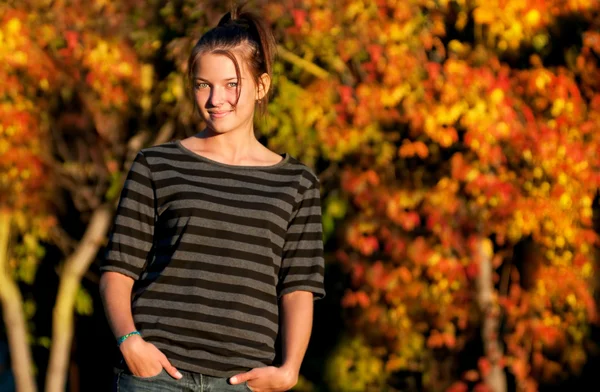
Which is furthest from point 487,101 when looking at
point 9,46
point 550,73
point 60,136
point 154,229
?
point 154,229

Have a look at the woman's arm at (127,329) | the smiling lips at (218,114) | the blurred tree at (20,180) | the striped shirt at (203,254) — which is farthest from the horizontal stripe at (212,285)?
the blurred tree at (20,180)

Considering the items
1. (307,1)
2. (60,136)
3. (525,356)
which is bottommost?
(525,356)

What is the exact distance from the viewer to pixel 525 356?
7664 millimetres

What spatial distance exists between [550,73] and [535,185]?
0.68 metres

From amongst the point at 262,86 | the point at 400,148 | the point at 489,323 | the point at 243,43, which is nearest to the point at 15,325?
the point at 400,148

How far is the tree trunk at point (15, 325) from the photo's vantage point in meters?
8.63

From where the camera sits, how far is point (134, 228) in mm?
3018

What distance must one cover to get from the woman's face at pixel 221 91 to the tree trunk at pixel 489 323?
185 inches

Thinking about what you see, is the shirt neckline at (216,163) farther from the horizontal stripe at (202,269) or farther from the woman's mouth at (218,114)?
the horizontal stripe at (202,269)

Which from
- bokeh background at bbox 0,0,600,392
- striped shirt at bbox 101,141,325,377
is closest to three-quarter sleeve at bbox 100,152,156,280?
striped shirt at bbox 101,141,325,377

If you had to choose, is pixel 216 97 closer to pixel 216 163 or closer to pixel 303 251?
pixel 216 163

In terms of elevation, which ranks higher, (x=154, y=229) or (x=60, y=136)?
(x=154, y=229)

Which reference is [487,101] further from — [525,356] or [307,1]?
[525,356]

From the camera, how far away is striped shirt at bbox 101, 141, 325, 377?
2.96m
